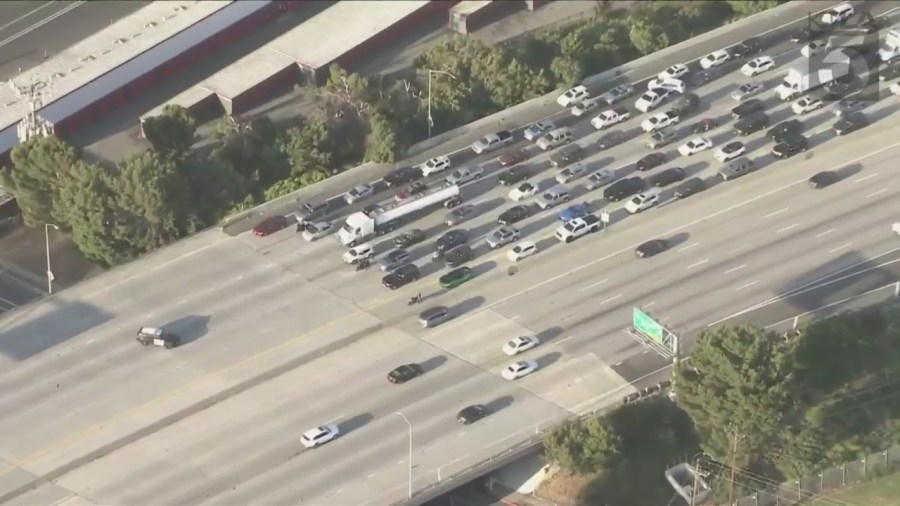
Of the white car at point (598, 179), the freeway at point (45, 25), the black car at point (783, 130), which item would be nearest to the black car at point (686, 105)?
the black car at point (783, 130)

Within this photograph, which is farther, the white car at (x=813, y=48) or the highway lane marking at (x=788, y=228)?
the white car at (x=813, y=48)

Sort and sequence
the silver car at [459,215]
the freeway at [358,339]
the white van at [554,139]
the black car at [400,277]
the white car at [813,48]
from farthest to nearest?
the white car at [813,48] < the white van at [554,139] < the silver car at [459,215] < the black car at [400,277] < the freeway at [358,339]

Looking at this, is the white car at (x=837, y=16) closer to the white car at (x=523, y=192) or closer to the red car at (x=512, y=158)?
the red car at (x=512, y=158)

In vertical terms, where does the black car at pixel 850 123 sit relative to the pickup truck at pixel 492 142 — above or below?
below

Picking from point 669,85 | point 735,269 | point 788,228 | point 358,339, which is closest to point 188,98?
point 358,339

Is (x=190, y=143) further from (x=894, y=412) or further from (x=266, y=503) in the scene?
(x=894, y=412)

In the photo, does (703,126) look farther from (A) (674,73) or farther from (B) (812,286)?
(B) (812,286)
